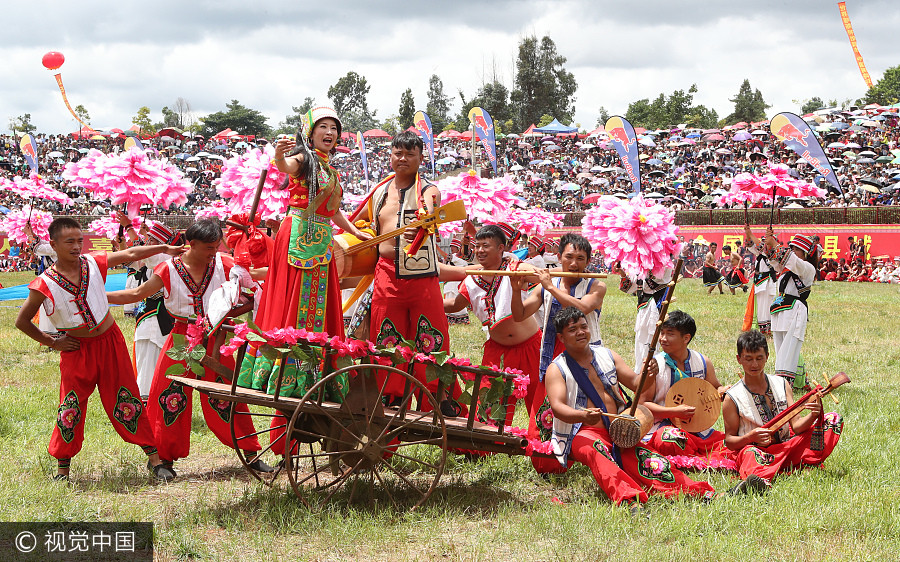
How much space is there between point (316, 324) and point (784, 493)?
113 inches

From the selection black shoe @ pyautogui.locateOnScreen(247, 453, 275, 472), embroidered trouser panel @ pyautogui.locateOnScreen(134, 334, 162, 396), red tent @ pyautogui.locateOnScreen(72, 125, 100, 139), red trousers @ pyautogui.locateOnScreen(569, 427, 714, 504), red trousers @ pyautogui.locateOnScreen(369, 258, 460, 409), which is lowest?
black shoe @ pyautogui.locateOnScreen(247, 453, 275, 472)

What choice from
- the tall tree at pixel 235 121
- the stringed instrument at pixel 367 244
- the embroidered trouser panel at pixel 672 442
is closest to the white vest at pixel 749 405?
the embroidered trouser panel at pixel 672 442

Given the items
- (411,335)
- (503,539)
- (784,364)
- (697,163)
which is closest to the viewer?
(503,539)

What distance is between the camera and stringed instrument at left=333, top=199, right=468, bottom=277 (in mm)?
5105

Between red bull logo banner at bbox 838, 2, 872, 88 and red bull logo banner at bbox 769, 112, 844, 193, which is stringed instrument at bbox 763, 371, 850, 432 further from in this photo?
red bull logo banner at bbox 838, 2, 872, 88

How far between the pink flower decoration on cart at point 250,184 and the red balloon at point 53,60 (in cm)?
2948

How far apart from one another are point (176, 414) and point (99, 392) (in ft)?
1.66

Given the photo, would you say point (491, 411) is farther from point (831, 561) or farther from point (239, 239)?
point (239, 239)

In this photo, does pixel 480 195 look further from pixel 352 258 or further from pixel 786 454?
pixel 786 454

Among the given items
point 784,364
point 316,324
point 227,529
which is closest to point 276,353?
point 316,324

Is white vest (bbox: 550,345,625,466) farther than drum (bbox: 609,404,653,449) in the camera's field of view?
Yes

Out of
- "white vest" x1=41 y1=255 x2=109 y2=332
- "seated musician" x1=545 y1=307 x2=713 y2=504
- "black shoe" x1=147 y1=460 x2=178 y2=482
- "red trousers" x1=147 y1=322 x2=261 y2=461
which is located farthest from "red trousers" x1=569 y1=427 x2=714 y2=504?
"white vest" x1=41 y1=255 x2=109 y2=332

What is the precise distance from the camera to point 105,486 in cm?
520

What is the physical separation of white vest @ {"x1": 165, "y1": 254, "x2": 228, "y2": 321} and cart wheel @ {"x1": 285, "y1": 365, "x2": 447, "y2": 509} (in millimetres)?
1354
